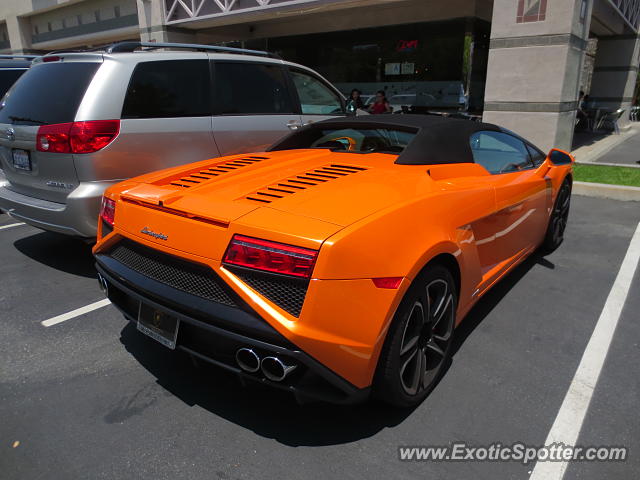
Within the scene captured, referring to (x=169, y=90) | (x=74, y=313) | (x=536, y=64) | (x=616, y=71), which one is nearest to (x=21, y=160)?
(x=169, y=90)

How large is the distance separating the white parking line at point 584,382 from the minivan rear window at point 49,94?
3.86m

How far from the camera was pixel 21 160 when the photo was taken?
4105 millimetres

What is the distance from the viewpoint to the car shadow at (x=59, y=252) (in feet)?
14.3

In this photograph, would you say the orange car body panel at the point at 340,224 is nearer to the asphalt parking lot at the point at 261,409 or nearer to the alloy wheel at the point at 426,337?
the alloy wheel at the point at 426,337

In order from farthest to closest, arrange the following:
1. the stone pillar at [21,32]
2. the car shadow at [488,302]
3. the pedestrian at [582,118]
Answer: the stone pillar at [21,32] → the pedestrian at [582,118] → the car shadow at [488,302]

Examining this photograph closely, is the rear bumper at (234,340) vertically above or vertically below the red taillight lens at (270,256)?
below

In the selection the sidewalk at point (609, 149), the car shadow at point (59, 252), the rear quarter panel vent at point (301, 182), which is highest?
the rear quarter panel vent at point (301, 182)

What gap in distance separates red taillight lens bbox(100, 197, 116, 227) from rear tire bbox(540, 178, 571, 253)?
3777mm

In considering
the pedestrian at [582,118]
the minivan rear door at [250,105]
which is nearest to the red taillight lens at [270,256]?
the minivan rear door at [250,105]

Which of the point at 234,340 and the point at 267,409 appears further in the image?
the point at 267,409

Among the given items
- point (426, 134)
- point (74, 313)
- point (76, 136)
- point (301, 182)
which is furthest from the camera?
point (76, 136)

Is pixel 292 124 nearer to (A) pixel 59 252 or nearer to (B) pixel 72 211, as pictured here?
(B) pixel 72 211

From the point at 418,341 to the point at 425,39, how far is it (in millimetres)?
20651

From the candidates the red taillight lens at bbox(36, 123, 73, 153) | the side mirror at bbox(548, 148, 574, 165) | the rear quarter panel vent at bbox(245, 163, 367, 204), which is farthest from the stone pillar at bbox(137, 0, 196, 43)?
the rear quarter panel vent at bbox(245, 163, 367, 204)
